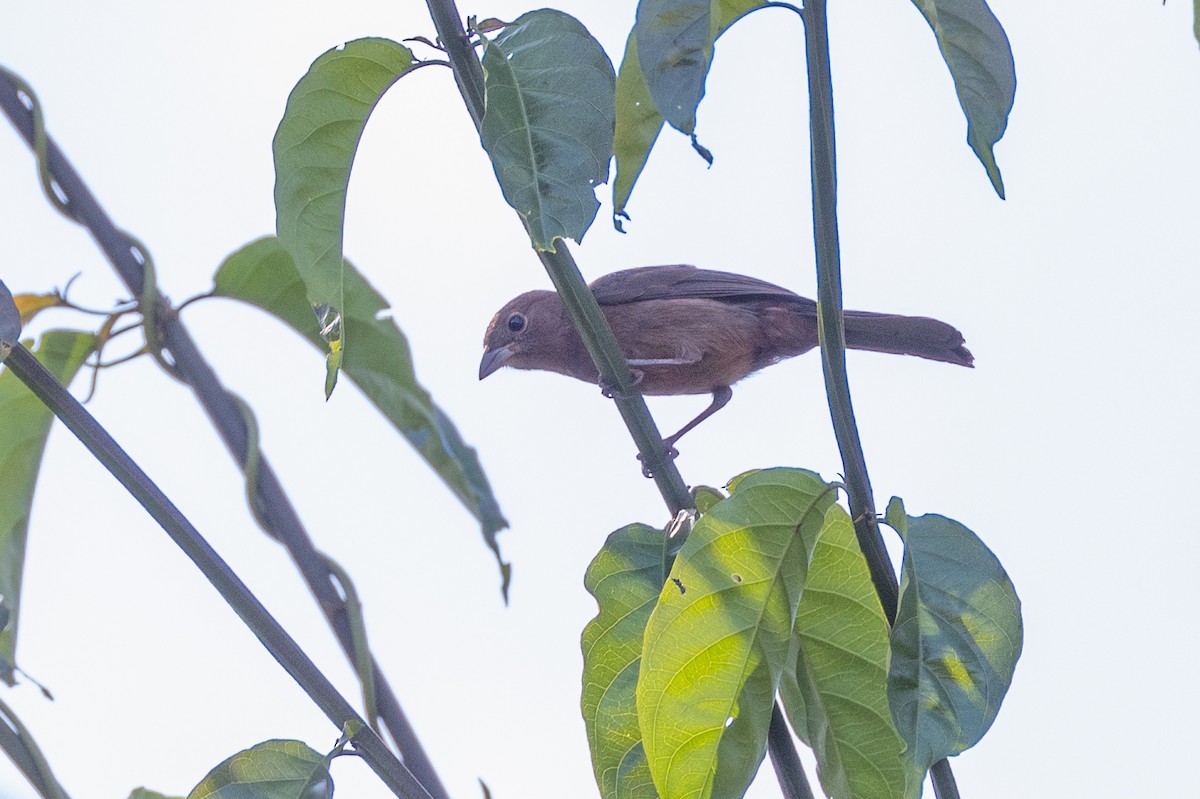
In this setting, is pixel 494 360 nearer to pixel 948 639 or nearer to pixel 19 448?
pixel 19 448

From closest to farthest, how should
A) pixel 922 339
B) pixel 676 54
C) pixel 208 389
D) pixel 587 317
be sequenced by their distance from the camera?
pixel 676 54 < pixel 587 317 < pixel 208 389 < pixel 922 339

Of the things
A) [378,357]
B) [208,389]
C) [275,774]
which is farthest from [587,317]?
[378,357]

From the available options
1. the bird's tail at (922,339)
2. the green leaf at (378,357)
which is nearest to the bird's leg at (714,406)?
the bird's tail at (922,339)

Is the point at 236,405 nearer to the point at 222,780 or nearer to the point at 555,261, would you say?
the point at 222,780

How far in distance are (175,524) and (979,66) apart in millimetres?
1325

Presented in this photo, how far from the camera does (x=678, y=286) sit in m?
5.52

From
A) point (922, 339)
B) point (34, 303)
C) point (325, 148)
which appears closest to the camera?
point (325, 148)

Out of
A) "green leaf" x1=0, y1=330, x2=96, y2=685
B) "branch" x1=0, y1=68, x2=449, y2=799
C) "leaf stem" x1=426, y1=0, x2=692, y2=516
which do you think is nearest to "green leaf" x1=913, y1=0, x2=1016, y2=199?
"leaf stem" x1=426, y1=0, x2=692, y2=516

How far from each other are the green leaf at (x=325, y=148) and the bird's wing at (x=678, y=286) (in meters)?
3.24

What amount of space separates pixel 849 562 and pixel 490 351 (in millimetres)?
3852

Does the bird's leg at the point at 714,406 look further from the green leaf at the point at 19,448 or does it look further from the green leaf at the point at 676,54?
the green leaf at the point at 676,54

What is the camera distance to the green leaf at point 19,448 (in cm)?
285

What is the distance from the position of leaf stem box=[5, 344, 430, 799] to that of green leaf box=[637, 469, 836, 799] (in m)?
0.41

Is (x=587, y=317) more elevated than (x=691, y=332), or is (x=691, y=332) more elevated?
(x=691, y=332)
